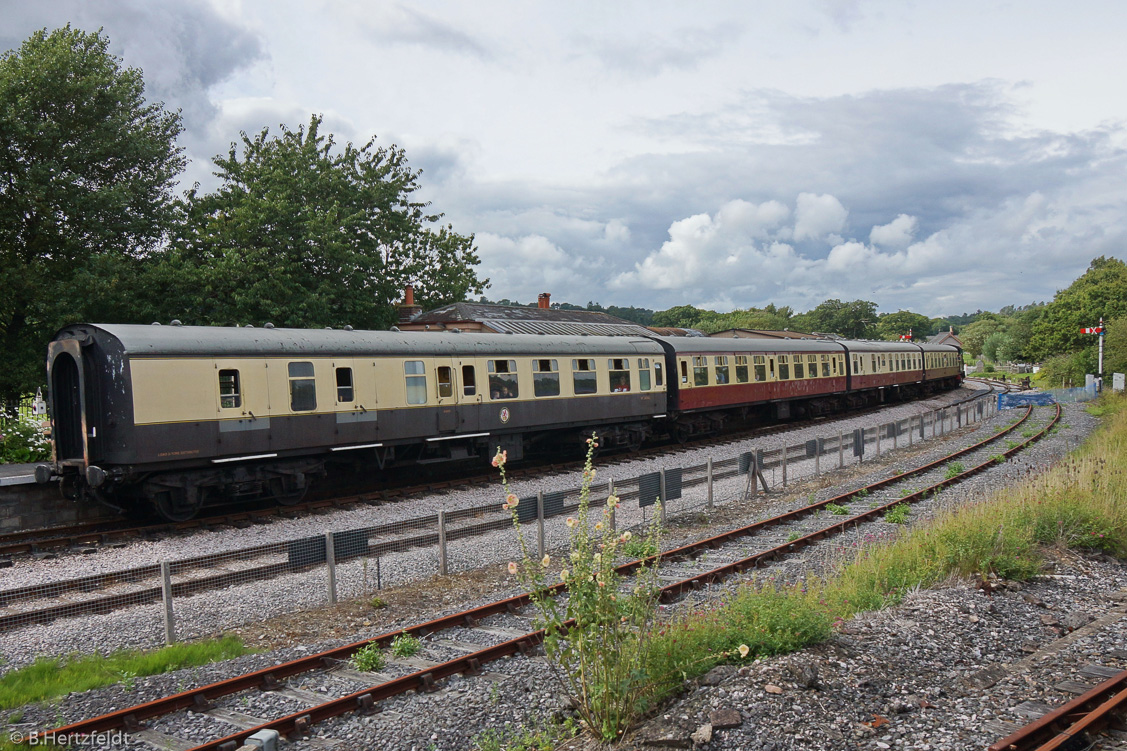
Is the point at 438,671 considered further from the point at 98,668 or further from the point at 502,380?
the point at 502,380

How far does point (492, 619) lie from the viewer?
321 inches

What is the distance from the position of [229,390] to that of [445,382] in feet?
15.5

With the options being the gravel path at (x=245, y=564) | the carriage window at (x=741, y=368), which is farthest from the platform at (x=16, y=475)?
the carriage window at (x=741, y=368)

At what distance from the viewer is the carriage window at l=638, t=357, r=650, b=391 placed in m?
21.6

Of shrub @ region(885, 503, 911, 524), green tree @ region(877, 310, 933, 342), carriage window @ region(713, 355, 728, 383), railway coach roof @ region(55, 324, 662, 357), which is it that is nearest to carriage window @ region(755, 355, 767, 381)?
carriage window @ region(713, 355, 728, 383)

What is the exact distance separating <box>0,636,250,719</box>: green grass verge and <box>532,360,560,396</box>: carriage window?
11445mm

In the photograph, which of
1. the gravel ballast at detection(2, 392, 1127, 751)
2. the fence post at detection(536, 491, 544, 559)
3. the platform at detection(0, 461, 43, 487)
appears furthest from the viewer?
the platform at detection(0, 461, 43, 487)

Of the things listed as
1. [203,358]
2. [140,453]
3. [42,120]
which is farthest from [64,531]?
[42,120]

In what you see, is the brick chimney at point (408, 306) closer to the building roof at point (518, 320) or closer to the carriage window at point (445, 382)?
the building roof at point (518, 320)

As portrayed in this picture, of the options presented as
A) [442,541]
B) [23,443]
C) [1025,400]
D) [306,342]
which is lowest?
[1025,400]

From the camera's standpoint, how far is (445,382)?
16.6 meters

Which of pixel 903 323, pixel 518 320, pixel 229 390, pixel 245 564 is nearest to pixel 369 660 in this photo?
pixel 245 564

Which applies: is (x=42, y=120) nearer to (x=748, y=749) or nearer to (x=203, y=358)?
(x=203, y=358)

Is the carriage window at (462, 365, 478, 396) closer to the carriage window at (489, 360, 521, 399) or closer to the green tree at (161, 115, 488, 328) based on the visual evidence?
the carriage window at (489, 360, 521, 399)
